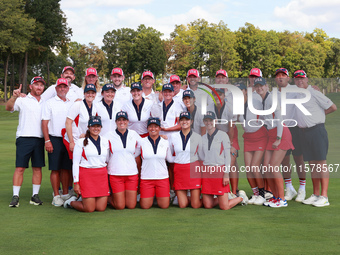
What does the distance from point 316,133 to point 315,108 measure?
40 cm

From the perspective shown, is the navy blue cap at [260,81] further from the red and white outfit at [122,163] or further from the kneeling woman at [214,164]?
the red and white outfit at [122,163]

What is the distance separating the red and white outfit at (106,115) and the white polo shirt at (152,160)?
1.93 ft

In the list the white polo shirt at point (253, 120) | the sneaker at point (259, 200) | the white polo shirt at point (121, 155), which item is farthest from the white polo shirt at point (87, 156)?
the sneaker at point (259, 200)

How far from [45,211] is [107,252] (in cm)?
241

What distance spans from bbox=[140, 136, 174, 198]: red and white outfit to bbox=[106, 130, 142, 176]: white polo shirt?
0.18 m

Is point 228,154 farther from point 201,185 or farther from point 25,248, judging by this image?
point 25,248

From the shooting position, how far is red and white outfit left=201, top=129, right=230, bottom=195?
7133 mm

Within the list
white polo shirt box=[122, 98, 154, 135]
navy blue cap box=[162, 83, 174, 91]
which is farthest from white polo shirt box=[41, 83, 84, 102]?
navy blue cap box=[162, 83, 174, 91]

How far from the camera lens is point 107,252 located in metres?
4.80

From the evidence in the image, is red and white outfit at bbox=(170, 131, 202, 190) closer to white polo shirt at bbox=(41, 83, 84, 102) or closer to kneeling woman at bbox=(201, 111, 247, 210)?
kneeling woman at bbox=(201, 111, 247, 210)

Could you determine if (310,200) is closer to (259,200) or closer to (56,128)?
(259,200)

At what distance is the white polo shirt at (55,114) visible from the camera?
7.45 meters

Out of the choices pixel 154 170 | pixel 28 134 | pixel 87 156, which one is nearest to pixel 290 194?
pixel 154 170

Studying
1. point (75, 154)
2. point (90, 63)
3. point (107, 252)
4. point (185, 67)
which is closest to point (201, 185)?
point (75, 154)
